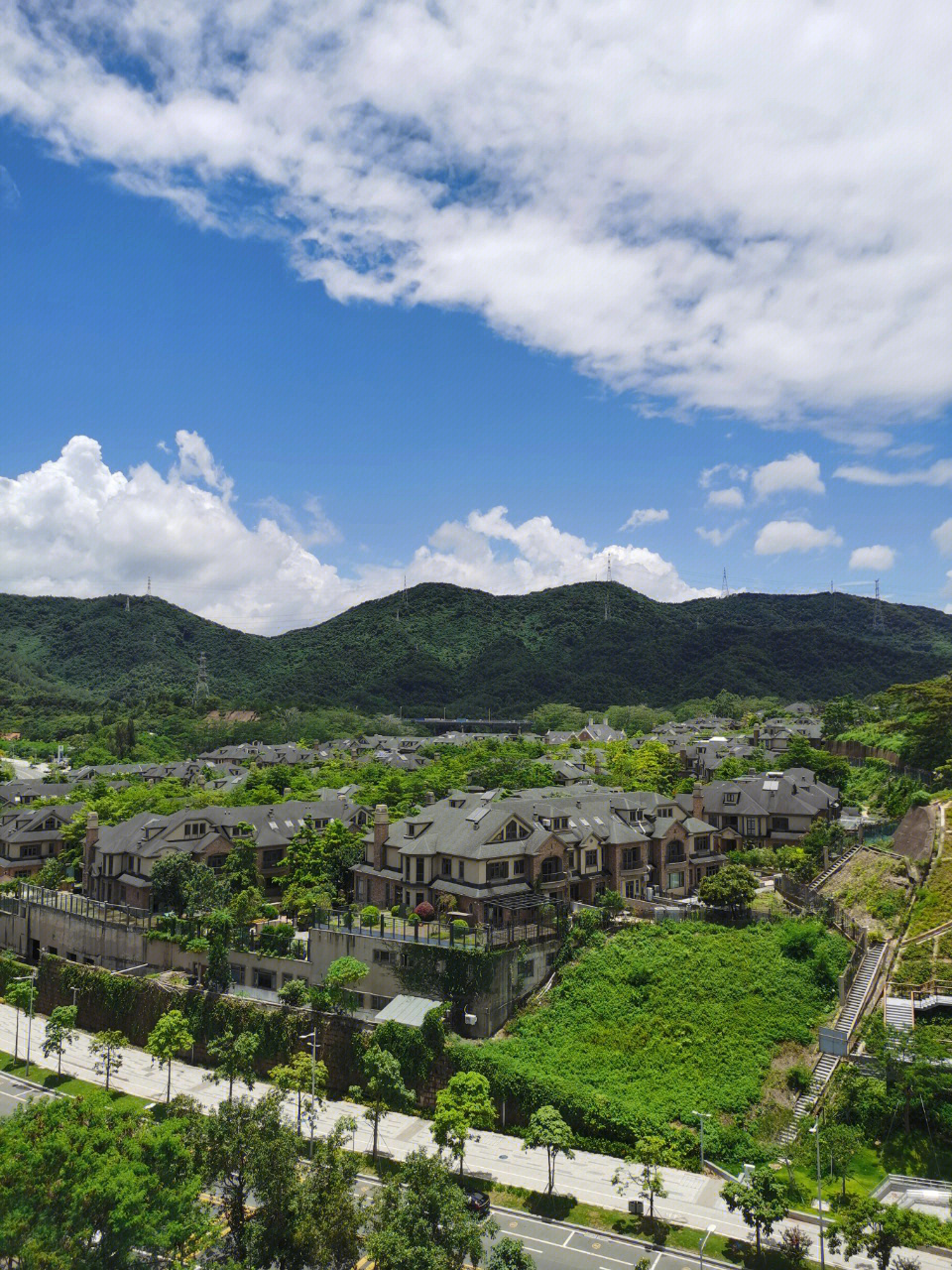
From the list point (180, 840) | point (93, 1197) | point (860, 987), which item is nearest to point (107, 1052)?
point (180, 840)

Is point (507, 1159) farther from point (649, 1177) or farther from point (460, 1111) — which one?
point (649, 1177)

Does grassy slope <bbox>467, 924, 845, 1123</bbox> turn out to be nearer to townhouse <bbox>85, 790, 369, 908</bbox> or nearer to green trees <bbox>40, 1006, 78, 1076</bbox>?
green trees <bbox>40, 1006, 78, 1076</bbox>

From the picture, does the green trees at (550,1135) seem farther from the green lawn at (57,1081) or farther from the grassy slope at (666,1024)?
the green lawn at (57,1081)

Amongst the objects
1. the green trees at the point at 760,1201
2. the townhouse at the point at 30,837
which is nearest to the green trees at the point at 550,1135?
the green trees at the point at 760,1201

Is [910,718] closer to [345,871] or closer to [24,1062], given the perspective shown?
[345,871]

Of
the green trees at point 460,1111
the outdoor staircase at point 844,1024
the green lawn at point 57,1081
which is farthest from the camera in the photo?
the green lawn at point 57,1081

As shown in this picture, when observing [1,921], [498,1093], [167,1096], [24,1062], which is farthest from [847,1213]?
[1,921]

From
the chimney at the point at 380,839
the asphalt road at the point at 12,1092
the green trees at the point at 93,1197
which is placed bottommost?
the asphalt road at the point at 12,1092
